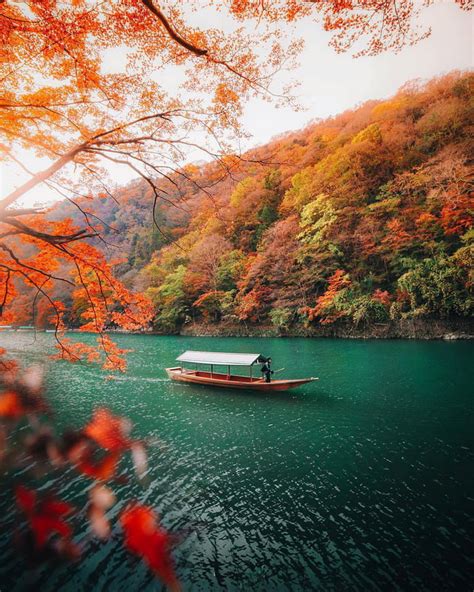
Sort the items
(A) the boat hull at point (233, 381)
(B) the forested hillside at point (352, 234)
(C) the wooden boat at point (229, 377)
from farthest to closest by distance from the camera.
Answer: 1. (B) the forested hillside at point (352, 234)
2. (C) the wooden boat at point (229, 377)
3. (A) the boat hull at point (233, 381)

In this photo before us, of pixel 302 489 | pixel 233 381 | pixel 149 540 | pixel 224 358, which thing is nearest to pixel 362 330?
pixel 224 358

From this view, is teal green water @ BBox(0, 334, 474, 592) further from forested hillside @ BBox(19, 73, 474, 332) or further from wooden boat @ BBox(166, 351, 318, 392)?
forested hillside @ BBox(19, 73, 474, 332)

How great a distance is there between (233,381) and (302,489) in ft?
26.5

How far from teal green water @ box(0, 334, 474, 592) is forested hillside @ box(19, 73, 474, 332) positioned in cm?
1103

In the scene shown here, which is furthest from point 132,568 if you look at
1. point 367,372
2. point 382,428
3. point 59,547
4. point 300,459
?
point 367,372

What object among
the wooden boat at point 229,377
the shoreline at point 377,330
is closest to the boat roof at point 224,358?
the wooden boat at point 229,377

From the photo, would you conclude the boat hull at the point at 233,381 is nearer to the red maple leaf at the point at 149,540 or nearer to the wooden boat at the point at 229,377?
the wooden boat at the point at 229,377

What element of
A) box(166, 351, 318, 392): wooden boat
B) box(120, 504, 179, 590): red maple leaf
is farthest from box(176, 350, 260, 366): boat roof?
box(120, 504, 179, 590): red maple leaf

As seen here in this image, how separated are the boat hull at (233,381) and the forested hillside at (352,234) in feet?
31.4

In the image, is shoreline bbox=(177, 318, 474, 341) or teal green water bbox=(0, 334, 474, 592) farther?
shoreline bbox=(177, 318, 474, 341)

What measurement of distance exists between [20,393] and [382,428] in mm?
17672

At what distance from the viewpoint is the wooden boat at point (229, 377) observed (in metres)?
13.3

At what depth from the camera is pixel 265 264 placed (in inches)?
1330

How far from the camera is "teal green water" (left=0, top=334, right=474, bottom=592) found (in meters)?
4.49
